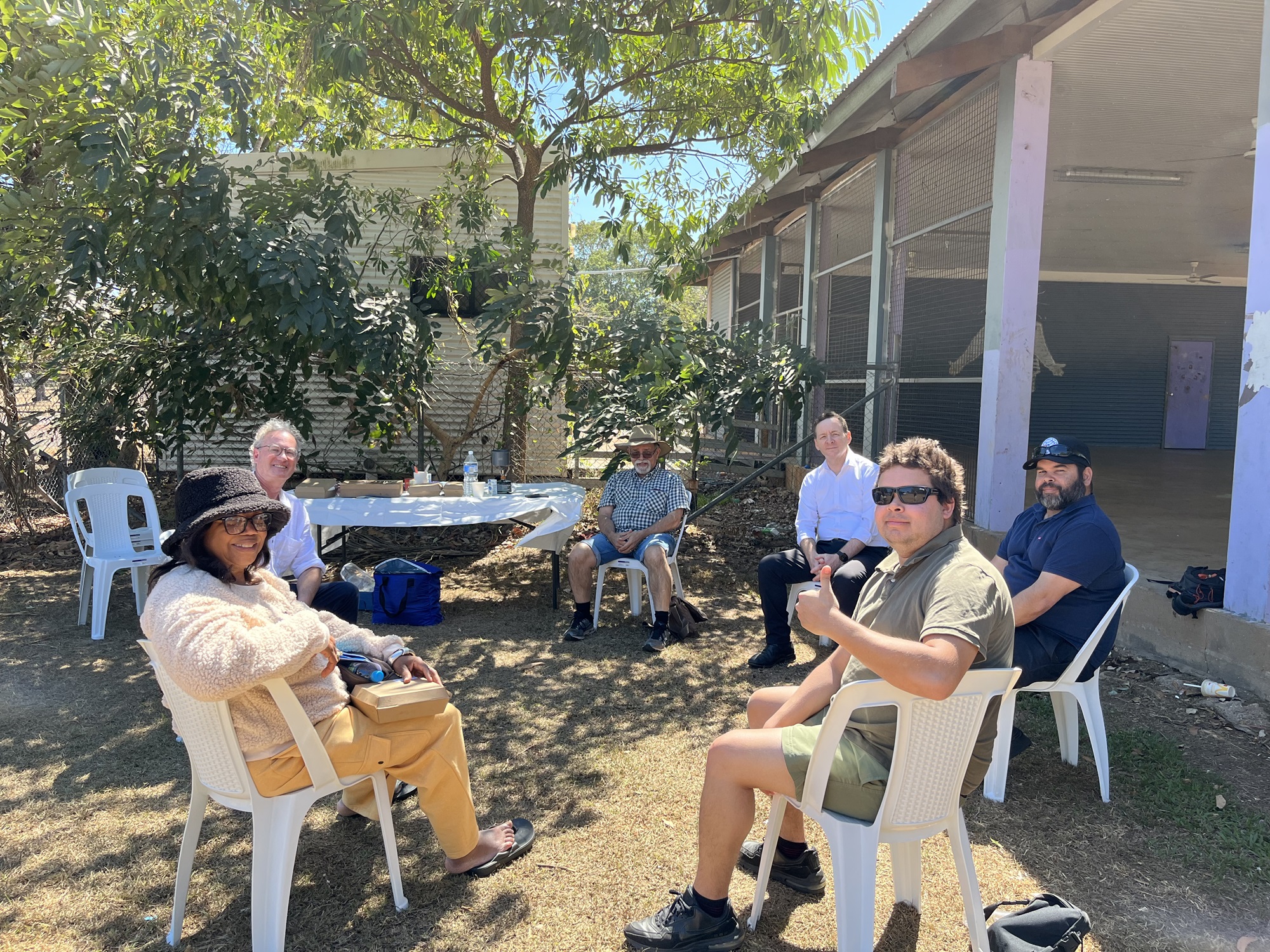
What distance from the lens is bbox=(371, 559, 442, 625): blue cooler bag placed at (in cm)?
543

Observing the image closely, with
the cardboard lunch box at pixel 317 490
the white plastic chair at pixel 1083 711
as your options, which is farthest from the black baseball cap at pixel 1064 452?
the cardboard lunch box at pixel 317 490

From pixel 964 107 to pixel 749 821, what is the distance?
6327 millimetres

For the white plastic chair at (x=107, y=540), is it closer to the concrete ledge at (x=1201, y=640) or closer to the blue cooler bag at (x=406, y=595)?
the blue cooler bag at (x=406, y=595)

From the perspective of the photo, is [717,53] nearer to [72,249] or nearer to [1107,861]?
[72,249]

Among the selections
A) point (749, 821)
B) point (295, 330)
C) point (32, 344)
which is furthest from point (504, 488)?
point (32, 344)

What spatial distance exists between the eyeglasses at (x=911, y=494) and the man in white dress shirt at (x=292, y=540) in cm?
254

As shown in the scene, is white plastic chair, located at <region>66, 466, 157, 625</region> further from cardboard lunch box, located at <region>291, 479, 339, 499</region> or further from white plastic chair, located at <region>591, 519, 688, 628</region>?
white plastic chair, located at <region>591, 519, 688, 628</region>

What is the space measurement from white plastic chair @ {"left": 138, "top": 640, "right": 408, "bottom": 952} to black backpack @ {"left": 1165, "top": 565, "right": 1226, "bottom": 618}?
3.92 meters

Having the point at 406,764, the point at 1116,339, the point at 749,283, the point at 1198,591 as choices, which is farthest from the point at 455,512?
the point at 1116,339

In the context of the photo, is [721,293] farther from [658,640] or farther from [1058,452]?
[1058,452]

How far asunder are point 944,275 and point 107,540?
6.78 m

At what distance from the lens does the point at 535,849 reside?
283 centimetres

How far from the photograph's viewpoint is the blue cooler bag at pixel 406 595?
5.43 m

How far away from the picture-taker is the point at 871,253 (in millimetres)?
8656
